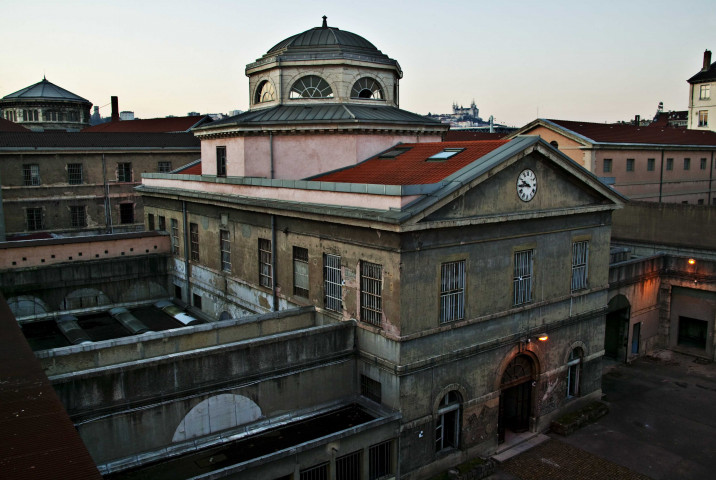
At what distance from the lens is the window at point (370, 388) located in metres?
20.9

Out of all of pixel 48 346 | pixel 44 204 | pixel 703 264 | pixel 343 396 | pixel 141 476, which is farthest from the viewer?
pixel 44 204

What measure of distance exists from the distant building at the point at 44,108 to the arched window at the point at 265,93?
180 feet

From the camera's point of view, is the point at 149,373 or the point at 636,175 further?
the point at 636,175

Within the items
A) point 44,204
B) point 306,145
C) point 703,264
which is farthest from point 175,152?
point 703,264

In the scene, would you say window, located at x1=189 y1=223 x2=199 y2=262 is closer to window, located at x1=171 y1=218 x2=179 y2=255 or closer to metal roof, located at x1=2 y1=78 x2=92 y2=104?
window, located at x1=171 y1=218 x2=179 y2=255

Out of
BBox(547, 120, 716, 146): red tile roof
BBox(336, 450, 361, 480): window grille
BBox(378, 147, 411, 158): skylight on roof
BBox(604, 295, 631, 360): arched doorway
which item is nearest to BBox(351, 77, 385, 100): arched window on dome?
BBox(378, 147, 411, 158): skylight on roof

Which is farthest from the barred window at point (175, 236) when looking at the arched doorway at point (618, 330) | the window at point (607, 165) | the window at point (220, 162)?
the window at point (607, 165)

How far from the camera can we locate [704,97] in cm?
7856

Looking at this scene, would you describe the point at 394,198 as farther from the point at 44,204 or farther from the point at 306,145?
the point at 44,204

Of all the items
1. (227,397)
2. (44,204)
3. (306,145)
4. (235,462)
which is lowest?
(235,462)

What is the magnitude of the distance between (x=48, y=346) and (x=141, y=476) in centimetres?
1347

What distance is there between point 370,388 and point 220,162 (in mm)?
15096

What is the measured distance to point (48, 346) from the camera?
26.8m

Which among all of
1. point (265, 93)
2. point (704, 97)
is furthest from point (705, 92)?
point (265, 93)
